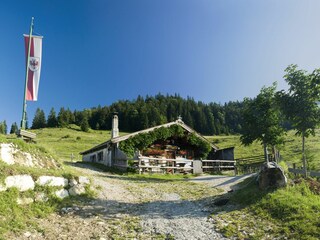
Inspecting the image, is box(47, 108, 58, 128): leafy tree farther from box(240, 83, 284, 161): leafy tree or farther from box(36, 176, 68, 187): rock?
box(36, 176, 68, 187): rock

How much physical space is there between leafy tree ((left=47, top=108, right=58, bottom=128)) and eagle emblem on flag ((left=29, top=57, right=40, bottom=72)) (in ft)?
346

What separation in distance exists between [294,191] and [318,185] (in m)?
1.48

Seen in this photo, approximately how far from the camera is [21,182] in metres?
10.5

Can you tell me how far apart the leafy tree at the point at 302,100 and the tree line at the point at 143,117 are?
96036 mm

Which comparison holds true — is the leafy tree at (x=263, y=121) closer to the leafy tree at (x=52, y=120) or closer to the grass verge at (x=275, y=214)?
the grass verge at (x=275, y=214)

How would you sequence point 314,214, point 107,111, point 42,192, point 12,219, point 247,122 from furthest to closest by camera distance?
point 107,111 < point 247,122 < point 42,192 < point 314,214 < point 12,219

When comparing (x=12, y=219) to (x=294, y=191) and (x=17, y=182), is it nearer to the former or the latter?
(x=17, y=182)

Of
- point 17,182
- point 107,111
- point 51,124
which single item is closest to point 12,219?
point 17,182

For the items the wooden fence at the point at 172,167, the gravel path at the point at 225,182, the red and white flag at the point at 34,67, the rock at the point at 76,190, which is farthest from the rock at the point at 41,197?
the wooden fence at the point at 172,167

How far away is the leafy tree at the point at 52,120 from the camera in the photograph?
11584cm

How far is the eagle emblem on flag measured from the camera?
15642mm

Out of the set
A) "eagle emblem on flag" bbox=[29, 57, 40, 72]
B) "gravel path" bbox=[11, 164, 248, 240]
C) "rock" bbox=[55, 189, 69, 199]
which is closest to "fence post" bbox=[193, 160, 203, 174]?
"gravel path" bbox=[11, 164, 248, 240]

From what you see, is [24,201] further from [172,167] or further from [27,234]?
[172,167]

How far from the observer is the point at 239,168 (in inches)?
1222
